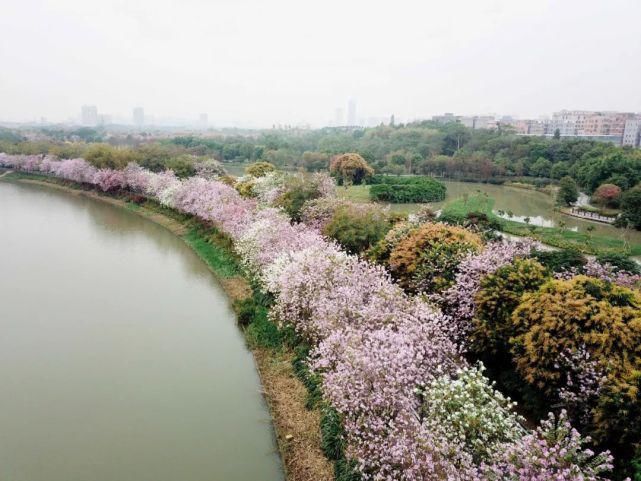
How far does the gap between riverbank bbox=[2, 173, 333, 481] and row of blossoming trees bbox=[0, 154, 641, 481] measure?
74 centimetres

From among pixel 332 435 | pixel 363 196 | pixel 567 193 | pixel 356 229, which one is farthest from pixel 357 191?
pixel 332 435

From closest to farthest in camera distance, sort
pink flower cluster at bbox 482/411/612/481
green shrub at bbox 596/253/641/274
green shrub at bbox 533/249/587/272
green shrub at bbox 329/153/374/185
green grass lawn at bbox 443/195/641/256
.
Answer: pink flower cluster at bbox 482/411/612/481
green shrub at bbox 533/249/587/272
green shrub at bbox 596/253/641/274
green grass lawn at bbox 443/195/641/256
green shrub at bbox 329/153/374/185

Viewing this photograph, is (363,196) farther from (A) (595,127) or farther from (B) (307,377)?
(A) (595,127)

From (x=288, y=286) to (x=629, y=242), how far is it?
21.7m

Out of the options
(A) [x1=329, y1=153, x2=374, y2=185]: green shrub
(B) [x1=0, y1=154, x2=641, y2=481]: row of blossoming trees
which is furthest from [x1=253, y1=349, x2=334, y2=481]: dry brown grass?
(A) [x1=329, y1=153, x2=374, y2=185]: green shrub

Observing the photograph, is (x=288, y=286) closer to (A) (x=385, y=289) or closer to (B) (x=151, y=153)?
(A) (x=385, y=289)

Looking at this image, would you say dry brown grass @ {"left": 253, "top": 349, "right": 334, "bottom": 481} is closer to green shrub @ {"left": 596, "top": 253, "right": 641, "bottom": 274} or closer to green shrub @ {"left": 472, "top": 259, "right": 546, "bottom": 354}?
green shrub @ {"left": 472, "top": 259, "right": 546, "bottom": 354}

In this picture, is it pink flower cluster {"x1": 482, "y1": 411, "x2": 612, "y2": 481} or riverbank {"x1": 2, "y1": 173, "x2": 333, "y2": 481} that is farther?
riverbank {"x1": 2, "y1": 173, "x2": 333, "y2": 481}

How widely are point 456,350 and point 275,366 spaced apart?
169 inches

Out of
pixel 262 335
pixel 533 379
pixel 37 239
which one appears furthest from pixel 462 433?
pixel 37 239

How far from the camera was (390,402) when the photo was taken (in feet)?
21.6

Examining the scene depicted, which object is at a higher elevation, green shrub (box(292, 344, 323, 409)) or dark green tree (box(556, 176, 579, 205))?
dark green tree (box(556, 176, 579, 205))

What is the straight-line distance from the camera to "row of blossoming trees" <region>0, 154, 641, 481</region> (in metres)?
5.58

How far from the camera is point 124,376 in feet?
34.6
